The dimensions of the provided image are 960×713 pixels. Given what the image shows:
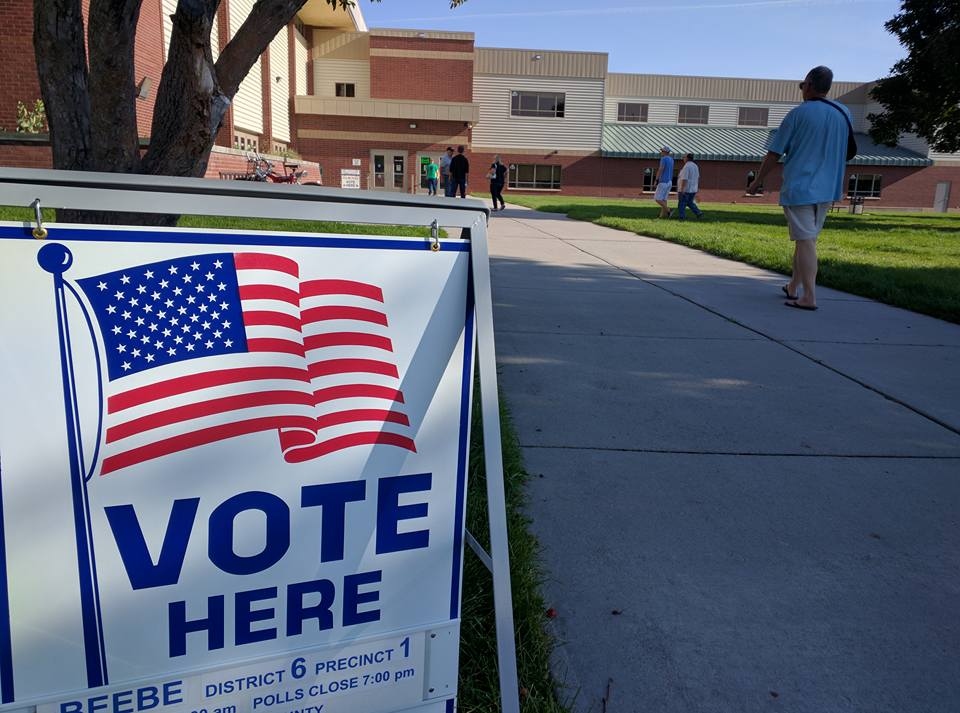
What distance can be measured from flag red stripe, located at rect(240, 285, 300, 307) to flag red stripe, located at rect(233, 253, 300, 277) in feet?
0.12

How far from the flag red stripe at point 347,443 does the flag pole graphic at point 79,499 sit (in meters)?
0.38

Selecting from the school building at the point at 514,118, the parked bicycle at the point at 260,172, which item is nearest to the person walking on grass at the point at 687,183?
the parked bicycle at the point at 260,172

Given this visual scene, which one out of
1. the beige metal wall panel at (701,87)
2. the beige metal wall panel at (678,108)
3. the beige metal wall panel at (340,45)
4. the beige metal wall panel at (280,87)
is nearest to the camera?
the beige metal wall panel at (280,87)

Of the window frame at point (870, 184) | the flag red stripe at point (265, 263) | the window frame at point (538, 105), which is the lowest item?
the flag red stripe at point (265, 263)

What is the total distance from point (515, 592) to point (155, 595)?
44.6 inches

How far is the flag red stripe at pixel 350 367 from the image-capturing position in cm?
162

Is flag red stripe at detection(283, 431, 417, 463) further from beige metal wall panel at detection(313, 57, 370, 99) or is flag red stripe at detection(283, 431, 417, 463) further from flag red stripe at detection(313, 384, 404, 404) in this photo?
beige metal wall panel at detection(313, 57, 370, 99)

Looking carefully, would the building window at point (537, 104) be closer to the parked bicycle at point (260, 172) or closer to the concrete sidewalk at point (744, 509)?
the parked bicycle at point (260, 172)

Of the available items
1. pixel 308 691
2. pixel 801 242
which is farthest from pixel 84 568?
pixel 801 242

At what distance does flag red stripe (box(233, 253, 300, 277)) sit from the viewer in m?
1.54

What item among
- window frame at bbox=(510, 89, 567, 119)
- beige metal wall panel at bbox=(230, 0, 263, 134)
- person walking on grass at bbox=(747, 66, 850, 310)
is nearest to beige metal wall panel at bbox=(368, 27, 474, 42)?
window frame at bbox=(510, 89, 567, 119)

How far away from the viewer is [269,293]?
1.56m

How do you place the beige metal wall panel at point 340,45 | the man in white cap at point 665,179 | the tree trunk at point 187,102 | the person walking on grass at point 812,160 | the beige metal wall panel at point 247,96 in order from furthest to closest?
the beige metal wall panel at point 340,45, the beige metal wall panel at point 247,96, the man in white cap at point 665,179, the person walking on grass at point 812,160, the tree trunk at point 187,102

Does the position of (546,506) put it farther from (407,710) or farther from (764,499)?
(407,710)
